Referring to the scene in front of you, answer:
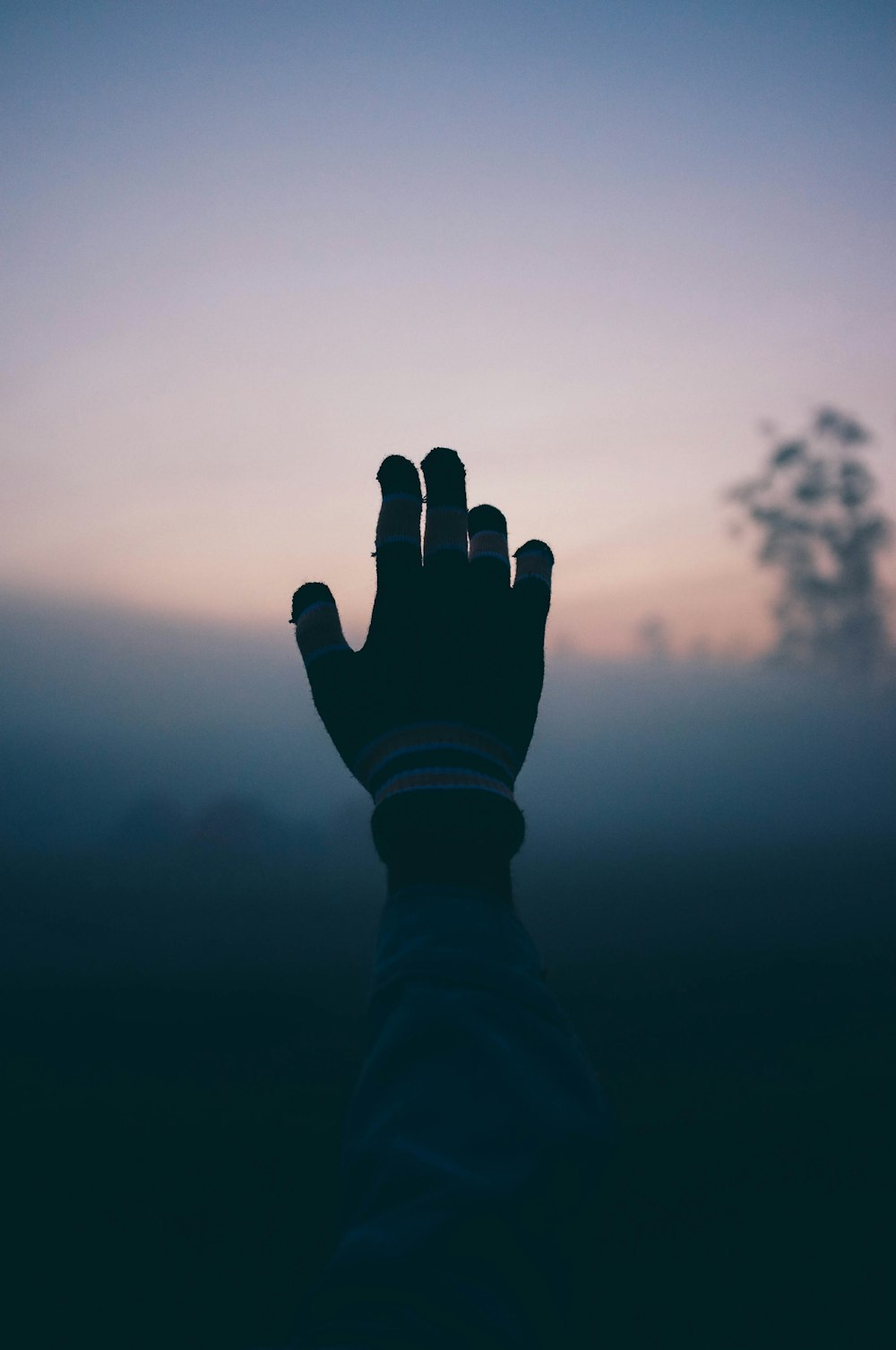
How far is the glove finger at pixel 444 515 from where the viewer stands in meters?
3.98

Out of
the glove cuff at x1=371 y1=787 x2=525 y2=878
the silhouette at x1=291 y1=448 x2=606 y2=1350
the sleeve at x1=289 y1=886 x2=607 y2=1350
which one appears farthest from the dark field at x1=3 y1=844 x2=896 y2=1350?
the sleeve at x1=289 y1=886 x2=607 y2=1350

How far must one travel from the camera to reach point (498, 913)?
→ 2.38m

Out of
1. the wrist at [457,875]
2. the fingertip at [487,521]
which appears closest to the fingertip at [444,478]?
the fingertip at [487,521]

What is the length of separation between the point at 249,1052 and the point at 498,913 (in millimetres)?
187831

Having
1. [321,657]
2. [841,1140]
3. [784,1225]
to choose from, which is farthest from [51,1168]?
[321,657]

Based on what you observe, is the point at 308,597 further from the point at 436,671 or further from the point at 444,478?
the point at 444,478

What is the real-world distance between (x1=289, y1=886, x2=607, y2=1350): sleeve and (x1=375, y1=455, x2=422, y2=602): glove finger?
86.4 inches

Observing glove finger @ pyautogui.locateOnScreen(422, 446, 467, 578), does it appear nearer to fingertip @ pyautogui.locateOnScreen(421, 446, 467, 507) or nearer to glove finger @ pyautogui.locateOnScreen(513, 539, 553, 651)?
fingertip @ pyautogui.locateOnScreen(421, 446, 467, 507)

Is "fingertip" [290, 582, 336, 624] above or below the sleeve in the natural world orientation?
above

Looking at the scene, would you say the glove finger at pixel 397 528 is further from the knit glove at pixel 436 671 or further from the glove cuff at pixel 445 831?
the glove cuff at pixel 445 831

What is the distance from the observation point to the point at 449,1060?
1.73m

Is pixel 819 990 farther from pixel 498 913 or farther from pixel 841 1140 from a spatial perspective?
pixel 498 913

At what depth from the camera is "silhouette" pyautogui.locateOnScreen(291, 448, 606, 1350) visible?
1353mm

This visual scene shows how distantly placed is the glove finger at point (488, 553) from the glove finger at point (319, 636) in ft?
2.66
